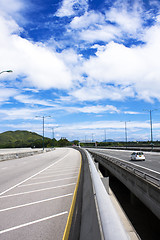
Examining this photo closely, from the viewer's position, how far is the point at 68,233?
5.73 meters

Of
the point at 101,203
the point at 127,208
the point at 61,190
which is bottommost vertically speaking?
the point at 127,208

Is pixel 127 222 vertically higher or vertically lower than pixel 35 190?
lower

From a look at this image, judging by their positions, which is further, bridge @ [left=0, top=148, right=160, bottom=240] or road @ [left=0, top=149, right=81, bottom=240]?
road @ [left=0, top=149, right=81, bottom=240]

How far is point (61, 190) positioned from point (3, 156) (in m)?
28.9

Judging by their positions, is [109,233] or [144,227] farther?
[144,227]

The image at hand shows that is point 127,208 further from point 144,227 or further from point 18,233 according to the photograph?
point 18,233

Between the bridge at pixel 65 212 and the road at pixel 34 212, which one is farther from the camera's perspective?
the road at pixel 34 212

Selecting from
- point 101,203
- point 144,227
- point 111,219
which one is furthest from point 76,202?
point 111,219

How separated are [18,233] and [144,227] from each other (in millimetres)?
6308

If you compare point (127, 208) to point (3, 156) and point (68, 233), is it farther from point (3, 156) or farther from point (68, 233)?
point (3, 156)

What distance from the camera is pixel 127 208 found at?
13898 mm

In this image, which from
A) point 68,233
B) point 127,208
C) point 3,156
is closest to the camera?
point 68,233

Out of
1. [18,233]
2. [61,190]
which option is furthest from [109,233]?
[61,190]

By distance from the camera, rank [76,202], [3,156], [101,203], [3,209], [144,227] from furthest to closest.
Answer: [3,156]
[144,227]
[76,202]
[3,209]
[101,203]
